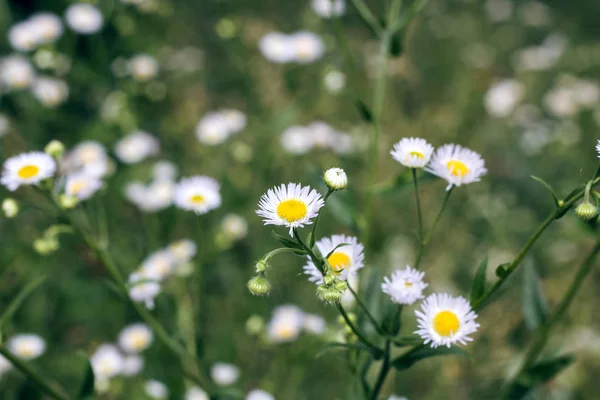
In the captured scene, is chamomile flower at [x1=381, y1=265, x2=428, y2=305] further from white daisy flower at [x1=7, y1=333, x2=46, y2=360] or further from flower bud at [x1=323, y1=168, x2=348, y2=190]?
white daisy flower at [x1=7, y1=333, x2=46, y2=360]

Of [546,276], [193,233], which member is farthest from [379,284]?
[546,276]

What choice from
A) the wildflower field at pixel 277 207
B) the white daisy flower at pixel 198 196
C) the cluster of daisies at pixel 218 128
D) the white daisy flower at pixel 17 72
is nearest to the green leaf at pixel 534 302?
the wildflower field at pixel 277 207

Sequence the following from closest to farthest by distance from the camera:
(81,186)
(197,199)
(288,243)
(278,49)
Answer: (288,243) < (81,186) < (197,199) < (278,49)

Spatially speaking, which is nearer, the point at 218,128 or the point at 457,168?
the point at 457,168

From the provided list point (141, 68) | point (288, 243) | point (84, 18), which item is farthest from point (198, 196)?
point (84, 18)

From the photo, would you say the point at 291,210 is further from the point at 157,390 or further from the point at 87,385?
the point at 157,390

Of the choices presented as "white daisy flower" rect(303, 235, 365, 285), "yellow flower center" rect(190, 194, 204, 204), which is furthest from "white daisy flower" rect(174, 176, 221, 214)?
"white daisy flower" rect(303, 235, 365, 285)
